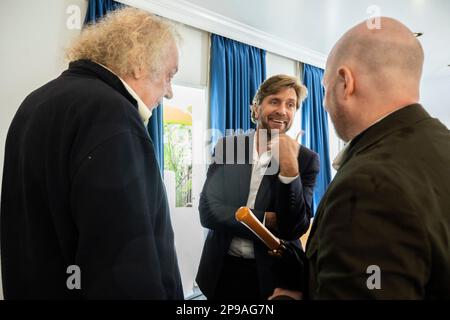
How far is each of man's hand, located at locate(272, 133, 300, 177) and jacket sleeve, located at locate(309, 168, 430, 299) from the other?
78 cm

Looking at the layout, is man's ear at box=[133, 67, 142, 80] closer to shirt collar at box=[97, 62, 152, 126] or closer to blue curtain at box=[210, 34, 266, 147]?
shirt collar at box=[97, 62, 152, 126]

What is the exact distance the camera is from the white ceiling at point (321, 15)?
291 cm

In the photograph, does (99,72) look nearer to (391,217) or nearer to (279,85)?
(391,217)

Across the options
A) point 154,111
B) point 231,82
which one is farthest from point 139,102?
point 231,82

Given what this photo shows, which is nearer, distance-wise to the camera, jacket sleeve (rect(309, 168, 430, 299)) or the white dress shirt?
jacket sleeve (rect(309, 168, 430, 299))

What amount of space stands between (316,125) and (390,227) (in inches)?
158

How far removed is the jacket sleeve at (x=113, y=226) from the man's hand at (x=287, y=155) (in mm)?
824

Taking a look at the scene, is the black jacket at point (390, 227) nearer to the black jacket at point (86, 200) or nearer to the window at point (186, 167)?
the black jacket at point (86, 200)

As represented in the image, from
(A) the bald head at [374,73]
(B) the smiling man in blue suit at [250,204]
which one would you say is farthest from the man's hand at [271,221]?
(A) the bald head at [374,73]

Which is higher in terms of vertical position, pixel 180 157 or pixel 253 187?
pixel 180 157

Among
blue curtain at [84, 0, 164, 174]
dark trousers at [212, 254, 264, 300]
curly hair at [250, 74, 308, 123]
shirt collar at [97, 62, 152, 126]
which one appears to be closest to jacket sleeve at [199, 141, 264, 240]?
dark trousers at [212, 254, 264, 300]

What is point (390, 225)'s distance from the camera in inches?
22.0

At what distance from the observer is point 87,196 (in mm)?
653

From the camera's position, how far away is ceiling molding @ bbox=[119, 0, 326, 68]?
2.76 meters
